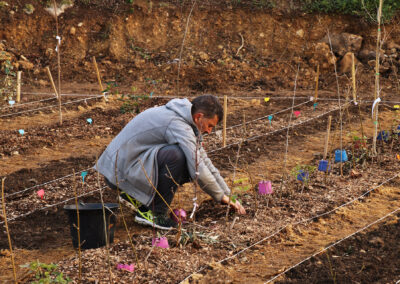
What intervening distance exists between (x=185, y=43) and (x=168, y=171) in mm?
7573

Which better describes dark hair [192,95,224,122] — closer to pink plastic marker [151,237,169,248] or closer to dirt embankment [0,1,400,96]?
pink plastic marker [151,237,169,248]

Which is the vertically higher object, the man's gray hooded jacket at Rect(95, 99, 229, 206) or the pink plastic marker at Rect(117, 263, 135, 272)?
the man's gray hooded jacket at Rect(95, 99, 229, 206)

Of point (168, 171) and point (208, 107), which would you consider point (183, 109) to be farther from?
point (168, 171)

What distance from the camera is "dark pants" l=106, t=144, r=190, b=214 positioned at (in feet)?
10.7

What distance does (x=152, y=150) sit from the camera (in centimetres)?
330

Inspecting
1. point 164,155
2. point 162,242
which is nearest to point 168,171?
point 164,155

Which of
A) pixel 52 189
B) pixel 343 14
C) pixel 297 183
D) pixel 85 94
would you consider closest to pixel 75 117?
pixel 85 94

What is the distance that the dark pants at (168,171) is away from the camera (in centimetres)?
325

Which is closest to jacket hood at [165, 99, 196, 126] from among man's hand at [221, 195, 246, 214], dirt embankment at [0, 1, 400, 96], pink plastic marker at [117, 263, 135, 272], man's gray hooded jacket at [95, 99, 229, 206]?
man's gray hooded jacket at [95, 99, 229, 206]

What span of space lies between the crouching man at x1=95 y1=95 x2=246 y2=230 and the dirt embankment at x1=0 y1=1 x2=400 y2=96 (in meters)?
6.00

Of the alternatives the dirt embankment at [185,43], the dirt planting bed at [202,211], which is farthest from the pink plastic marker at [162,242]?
the dirt embankment at [185,43]

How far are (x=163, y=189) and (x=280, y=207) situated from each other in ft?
2.92

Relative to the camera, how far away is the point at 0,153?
5.46 meters

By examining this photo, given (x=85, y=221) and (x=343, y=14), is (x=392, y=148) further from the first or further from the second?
(x=343, y=14)
